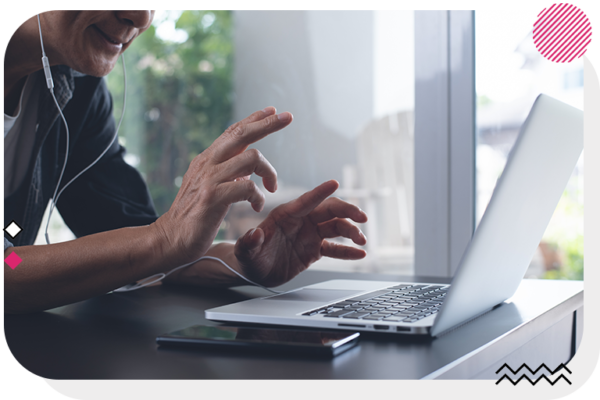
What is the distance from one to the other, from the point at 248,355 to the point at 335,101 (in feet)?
5.88

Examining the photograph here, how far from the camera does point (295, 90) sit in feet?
7.43

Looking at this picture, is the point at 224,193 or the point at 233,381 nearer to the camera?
the point at 233,381

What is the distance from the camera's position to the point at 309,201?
885mm

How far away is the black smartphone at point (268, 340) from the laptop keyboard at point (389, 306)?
0.05 m

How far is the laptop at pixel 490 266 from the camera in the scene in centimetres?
50

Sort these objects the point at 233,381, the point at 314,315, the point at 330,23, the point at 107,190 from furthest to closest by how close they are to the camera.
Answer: the point at 330,23 < the point at 107,190 < the point at 314,315 < the point at 233,381

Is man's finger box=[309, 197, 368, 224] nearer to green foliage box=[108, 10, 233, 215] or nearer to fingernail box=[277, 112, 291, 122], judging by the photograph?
fingernail box=[277, 112, 291, 122]

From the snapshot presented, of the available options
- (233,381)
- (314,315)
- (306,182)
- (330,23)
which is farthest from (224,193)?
(330,23)

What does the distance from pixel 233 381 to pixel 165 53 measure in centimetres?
275

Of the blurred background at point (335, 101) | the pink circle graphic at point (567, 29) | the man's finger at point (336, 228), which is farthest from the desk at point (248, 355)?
the blurred background at point (335, 101)

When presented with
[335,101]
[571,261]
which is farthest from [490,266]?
[335,101]

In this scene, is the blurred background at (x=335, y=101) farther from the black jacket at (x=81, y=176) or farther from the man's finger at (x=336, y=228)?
the man's finger at (x=336, y=228)

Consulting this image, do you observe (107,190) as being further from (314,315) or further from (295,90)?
(295,90)

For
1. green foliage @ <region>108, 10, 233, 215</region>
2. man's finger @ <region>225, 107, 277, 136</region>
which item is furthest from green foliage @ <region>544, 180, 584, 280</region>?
green foliage @ <region>108, 10, 233, 215</region>
